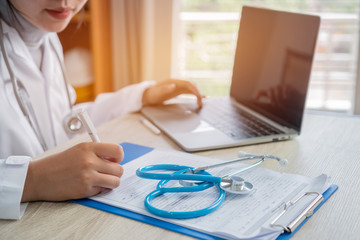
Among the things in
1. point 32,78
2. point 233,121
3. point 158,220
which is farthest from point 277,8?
point 158,220

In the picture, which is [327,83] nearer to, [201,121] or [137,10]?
[137,10]

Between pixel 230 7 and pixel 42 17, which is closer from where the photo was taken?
pixel 42 17

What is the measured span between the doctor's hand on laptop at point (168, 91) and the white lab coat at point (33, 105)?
3cm

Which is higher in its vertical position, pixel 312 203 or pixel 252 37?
pixel 252 37

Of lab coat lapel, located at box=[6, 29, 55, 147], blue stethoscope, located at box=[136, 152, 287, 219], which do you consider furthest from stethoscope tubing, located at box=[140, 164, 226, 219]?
lab coat lapel, located at box=[6, 29, 55, 147]

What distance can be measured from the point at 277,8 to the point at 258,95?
1531 mm

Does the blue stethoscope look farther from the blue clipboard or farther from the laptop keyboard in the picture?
the laptop keyboard

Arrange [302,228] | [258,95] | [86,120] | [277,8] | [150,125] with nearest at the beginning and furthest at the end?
1. [302,228]
2. [86,120]
3. [150,125]
4. [258,95]
5. [277,8]

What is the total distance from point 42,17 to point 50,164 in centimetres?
46

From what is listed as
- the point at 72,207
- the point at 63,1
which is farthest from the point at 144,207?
the point at 63,1

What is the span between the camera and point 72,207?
587 mm

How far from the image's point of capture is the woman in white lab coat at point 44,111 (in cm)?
60

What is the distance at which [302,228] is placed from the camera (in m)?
0.52

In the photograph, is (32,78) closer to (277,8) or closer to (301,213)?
(301,213)
